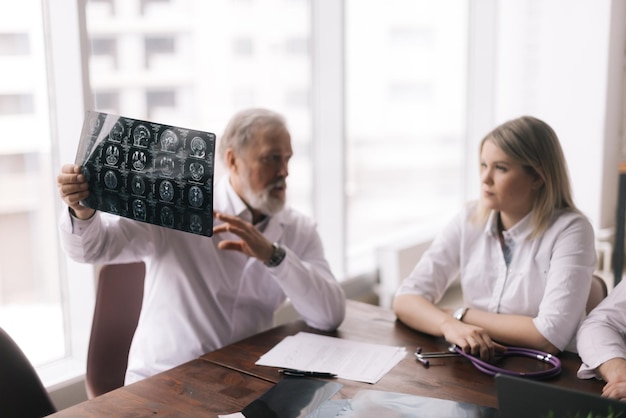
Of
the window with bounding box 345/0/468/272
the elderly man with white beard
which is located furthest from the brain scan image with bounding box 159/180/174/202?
the window with bounding box 345/0/468/272

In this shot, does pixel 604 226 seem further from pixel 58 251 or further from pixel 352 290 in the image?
pixel 58 251

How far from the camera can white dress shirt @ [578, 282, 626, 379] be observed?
1.61 meters

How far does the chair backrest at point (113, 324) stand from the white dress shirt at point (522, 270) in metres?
0.81

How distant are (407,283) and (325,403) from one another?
728 mm

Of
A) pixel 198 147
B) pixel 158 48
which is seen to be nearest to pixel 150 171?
pixel 198 147

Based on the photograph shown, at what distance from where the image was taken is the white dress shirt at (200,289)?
1.94m

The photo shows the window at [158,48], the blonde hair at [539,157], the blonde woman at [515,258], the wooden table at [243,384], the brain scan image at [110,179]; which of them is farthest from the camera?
the window at [158,48]

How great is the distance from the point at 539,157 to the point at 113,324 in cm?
134

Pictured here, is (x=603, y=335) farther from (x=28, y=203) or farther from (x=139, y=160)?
(x=28, y=203)

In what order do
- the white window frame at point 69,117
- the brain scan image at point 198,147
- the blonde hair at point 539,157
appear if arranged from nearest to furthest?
the brain scan image at point 198,147 < the blonde hair at point 539,157 < the white window frame at point 69,117

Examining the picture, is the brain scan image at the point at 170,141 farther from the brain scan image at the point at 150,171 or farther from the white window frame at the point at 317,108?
the white window frame at the point at 317,108

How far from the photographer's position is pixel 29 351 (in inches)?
99.9

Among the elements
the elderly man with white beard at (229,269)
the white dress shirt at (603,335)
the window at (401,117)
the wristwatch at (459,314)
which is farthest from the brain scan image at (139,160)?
the window at (401,117)

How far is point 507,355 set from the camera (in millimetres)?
1777
